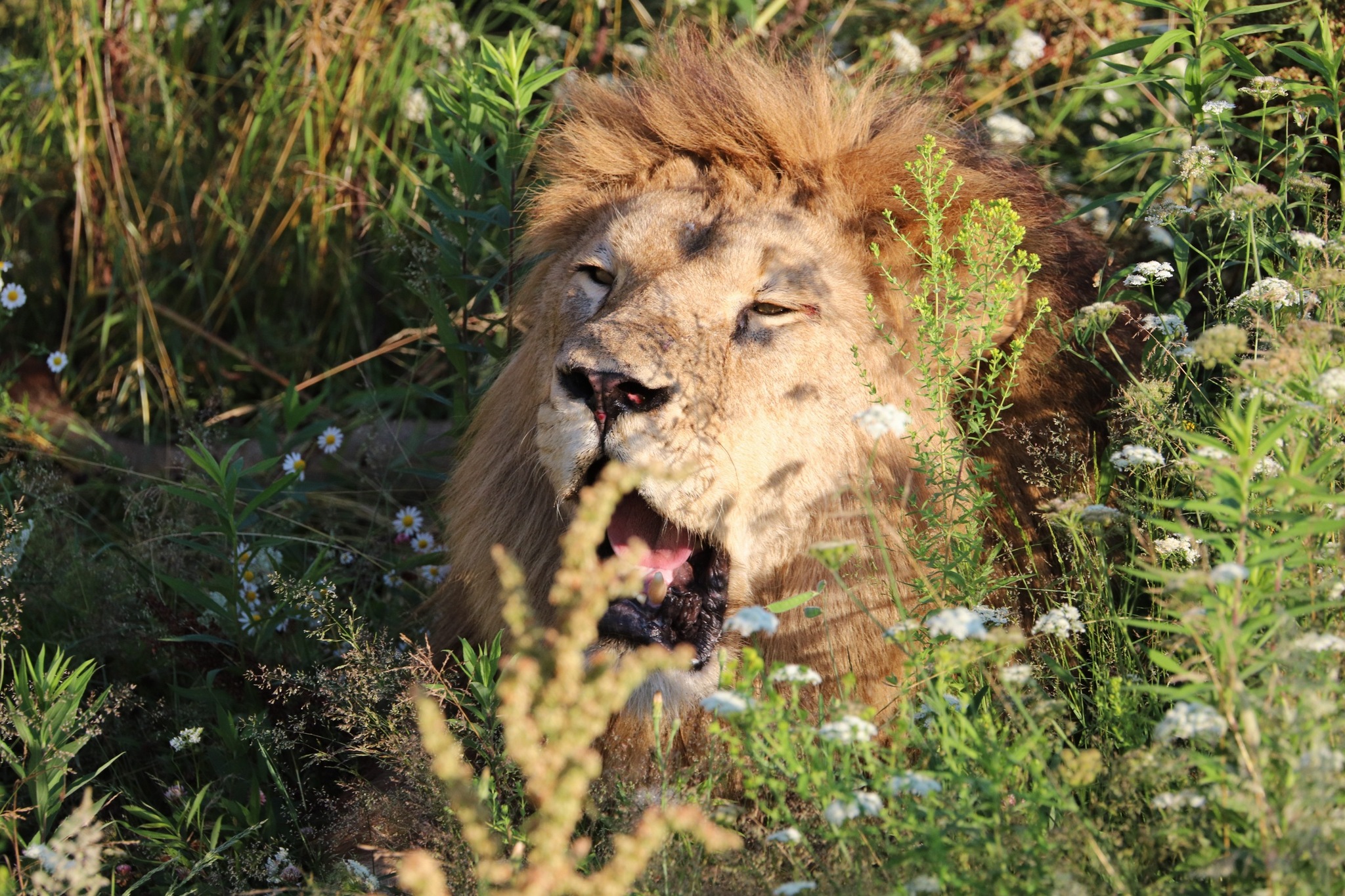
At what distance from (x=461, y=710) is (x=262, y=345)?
3255 millimetres

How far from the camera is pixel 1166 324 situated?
9.89 feet

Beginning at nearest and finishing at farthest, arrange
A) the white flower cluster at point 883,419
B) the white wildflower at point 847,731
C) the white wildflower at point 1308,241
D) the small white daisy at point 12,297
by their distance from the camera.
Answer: the white wildflower at point 847,731, the white flower cluster at point 883,419, the white wildflower at point 1308,241, the small white daisy at point 12,297

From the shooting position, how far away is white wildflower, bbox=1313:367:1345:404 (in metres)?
2.18

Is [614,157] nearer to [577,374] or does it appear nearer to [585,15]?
[577,374]

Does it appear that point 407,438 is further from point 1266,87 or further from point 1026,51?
point 1266,87

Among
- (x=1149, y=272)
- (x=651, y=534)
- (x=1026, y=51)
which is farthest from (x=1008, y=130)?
(x=651, y=534)

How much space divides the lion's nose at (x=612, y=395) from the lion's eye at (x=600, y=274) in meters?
0.50

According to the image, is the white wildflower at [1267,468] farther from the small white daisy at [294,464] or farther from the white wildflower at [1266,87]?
the small white daisy at [294,464]

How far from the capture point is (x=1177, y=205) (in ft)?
10.5

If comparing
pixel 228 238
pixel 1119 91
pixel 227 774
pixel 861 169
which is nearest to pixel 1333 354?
pixel 861 169

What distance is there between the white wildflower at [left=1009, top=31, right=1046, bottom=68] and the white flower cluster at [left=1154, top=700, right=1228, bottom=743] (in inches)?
147

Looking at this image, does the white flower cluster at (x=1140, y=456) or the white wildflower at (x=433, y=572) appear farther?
the white wildflower at (x=433, y=572)

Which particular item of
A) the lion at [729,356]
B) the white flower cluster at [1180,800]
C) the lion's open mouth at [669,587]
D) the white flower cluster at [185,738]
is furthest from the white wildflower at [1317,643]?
the white flower cluster at [185,738]

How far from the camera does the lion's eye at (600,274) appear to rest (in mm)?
3275
